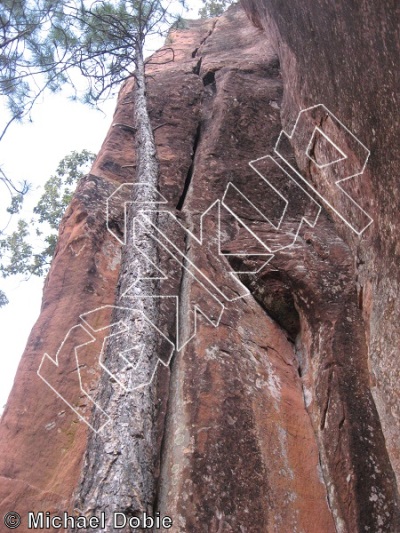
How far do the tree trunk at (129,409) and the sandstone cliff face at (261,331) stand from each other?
0.04 m

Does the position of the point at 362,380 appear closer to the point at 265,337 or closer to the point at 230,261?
the point at 265,337

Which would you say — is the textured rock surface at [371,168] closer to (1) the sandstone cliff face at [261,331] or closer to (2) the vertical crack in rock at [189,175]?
(1) the sandstone cliff face at [261,331]

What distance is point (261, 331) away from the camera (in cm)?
603

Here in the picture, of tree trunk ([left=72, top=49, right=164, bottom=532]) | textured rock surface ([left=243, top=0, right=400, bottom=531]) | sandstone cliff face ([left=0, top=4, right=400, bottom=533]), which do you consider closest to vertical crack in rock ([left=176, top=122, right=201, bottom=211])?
sandstone cliff face ([left=0, top=4, right=400, bottom=533])

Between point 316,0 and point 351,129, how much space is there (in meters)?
1.55

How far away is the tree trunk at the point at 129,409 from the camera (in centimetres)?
342

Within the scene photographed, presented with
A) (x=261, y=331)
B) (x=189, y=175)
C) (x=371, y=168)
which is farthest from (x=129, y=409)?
(x=189, y=175)

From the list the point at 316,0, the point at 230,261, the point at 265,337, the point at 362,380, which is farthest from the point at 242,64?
the point at 362,380

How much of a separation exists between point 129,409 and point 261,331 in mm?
2393

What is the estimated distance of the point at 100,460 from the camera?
3.65m

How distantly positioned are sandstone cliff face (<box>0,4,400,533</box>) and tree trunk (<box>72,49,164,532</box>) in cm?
4

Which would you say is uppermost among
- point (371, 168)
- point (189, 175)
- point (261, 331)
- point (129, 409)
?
point (189, 175)

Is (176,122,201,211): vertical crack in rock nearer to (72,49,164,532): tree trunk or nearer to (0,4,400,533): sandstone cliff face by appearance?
(0,4,400,533): sandstone cliff face

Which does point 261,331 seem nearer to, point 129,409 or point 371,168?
point 371,168
